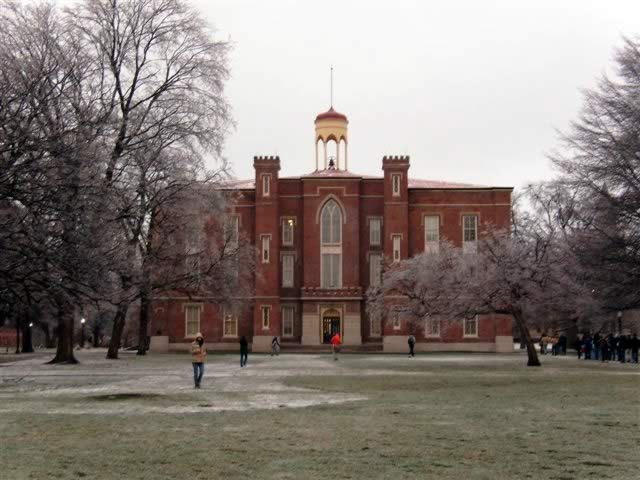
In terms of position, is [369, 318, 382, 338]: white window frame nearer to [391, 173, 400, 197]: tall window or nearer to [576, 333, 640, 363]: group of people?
[391, 173, 400, 197]: tall window

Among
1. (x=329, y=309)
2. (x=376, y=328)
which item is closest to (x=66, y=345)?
(x=329, y=309)

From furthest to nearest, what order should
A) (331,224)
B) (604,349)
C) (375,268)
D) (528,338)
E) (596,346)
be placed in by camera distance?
(375,268) < (331,224) < (596,346) < (604,349) < (528,338)

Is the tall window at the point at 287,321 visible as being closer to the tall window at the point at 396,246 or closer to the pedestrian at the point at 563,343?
the tall window at the point at 396,246

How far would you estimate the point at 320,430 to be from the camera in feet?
49.6

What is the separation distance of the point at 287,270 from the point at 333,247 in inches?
151

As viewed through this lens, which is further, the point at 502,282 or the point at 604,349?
the point at 604,349

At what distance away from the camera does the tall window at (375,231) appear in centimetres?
6656

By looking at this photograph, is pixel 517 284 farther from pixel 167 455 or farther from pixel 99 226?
pixel 167 455

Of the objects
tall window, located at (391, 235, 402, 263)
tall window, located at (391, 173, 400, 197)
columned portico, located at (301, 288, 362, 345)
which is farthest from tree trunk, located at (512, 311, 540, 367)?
tall window, located at (391, 173, 400, 197)

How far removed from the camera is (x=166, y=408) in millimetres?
19281

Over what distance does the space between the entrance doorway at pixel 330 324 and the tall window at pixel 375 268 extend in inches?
141

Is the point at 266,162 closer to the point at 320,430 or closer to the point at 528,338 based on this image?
the point at 528,338

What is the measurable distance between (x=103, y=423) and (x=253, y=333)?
48800 mm

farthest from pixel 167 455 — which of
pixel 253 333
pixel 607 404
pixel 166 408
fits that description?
pixel 253 333
